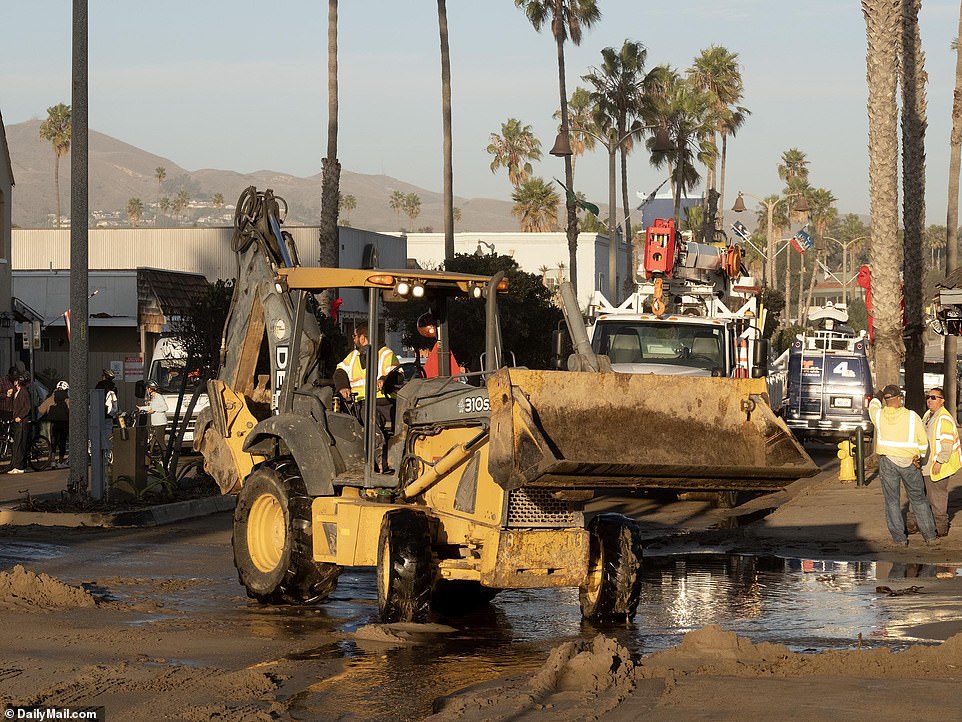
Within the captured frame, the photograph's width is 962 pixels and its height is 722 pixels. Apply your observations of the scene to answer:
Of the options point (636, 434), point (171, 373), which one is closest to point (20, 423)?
point (171, 373)

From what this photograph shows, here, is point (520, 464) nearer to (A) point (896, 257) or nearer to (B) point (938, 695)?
(B) point (938, 695)

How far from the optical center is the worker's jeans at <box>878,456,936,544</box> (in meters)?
16.0

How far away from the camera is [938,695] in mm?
7812

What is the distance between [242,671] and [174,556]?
21.9ft

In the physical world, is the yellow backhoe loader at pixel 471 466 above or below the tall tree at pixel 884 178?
below

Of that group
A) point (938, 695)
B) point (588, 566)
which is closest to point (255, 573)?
point (588, 566)

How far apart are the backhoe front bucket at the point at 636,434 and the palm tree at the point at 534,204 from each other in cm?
8927

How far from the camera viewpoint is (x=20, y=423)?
26.2 meters

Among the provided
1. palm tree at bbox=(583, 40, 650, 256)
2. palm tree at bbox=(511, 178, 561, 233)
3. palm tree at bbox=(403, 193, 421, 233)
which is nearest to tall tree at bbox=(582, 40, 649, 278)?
palm tree at bbox=(583, 40, 650, 256)

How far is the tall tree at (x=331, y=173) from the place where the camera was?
36625 millimetres

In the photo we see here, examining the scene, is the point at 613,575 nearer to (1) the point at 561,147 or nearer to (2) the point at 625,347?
(2) the point at 625,347

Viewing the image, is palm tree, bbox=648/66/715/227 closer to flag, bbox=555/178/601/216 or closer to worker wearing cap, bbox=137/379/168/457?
flag, bbox=555/178/601/216

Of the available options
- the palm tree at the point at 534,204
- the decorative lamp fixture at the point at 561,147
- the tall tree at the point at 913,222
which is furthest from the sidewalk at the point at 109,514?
the palm tree at the point at 534,204

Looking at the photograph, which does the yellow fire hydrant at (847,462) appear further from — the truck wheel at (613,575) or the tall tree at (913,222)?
the truck wheel at (613,575)
